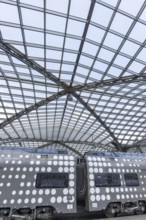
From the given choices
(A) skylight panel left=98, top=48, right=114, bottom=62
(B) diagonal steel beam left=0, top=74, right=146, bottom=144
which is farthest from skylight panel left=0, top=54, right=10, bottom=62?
(A) skylight panel left=98, top=48, right=114, bottom=62

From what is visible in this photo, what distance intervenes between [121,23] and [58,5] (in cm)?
538

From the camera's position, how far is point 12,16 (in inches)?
608

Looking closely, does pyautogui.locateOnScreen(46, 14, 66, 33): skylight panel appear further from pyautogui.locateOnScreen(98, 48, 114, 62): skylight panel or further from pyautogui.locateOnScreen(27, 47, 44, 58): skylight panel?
pyautogui.locateOnScreen(98, 48, 114, 62): skylight panel

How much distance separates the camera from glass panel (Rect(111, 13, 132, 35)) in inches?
606

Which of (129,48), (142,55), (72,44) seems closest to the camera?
(72,44)

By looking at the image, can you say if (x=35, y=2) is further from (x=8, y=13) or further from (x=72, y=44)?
(x=72, y=44)

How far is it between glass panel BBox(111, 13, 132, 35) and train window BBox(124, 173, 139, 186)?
1190 centimetres

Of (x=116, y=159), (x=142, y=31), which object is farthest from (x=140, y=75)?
(x=116, y=159)

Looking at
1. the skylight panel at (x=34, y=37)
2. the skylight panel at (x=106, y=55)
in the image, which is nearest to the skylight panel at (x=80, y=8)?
the skylight panel at (x=34, y=37)

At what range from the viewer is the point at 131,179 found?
1391 centimetres

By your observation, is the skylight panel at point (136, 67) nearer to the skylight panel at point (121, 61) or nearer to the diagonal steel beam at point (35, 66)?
the skylight panel at point (121, 61)

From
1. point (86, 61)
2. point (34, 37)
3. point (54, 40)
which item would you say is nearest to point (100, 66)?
point (86, 61)

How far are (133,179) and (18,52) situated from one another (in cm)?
1549

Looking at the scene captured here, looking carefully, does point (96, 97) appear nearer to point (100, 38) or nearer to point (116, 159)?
point (100, 38)
